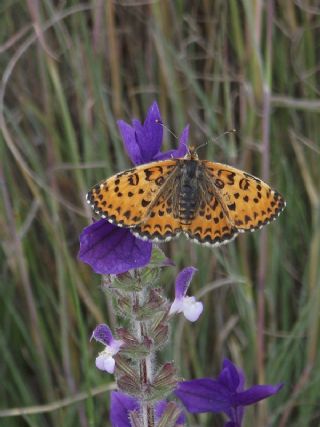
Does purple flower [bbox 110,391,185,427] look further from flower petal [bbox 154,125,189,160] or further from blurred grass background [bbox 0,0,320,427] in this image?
blurred grass background [bbox 0,0,320,427]

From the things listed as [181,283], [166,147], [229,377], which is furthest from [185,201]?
[166,147]

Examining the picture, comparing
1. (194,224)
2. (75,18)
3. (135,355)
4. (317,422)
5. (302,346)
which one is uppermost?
(75,18)

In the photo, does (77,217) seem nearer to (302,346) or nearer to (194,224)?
(302,346)

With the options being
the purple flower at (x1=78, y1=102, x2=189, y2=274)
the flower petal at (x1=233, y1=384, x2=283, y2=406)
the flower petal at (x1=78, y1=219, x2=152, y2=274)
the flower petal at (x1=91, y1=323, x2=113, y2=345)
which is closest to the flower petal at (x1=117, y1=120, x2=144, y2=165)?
the purple flower at (x1=78, y1=102, x2=189, y2=274)

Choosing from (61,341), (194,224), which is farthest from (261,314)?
(194,224)

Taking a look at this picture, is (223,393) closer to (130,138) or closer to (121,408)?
(121,408)

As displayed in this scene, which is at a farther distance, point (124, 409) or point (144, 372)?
point (124, 409)

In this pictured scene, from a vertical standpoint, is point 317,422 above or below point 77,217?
below
